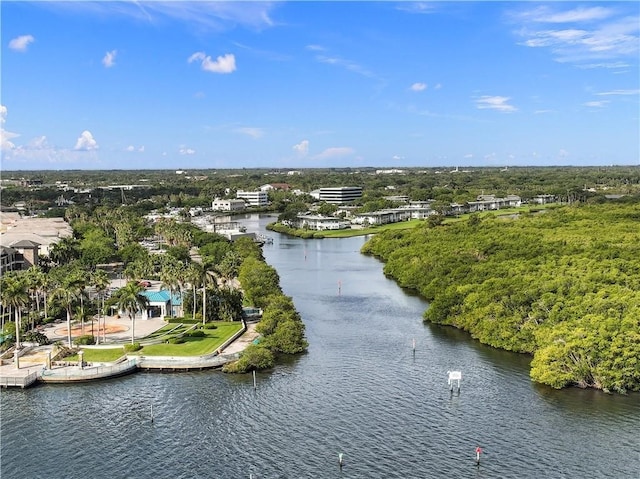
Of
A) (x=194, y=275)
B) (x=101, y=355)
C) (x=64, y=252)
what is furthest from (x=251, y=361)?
(x=64, y=252)

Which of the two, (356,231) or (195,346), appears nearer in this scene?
(195,346)

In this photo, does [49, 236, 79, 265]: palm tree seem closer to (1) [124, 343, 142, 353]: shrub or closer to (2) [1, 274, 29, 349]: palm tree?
(2) [1, 274, 29, 349]: palm tree

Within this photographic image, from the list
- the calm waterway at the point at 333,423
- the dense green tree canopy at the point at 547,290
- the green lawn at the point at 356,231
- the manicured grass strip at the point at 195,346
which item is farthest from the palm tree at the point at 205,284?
the green lawn at the point at 356,231

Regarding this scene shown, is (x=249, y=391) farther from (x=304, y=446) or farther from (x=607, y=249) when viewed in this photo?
(x=607, y=249)

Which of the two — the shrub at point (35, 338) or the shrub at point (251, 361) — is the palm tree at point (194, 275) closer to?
the shrub at point (251, 361)

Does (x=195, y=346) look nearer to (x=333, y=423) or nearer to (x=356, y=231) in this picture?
(x=333, y=423)

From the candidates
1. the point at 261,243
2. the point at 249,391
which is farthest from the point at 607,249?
the point at 261,243
